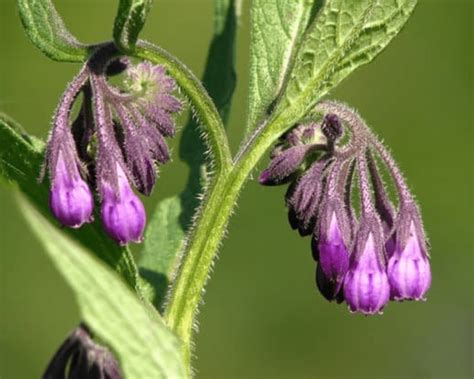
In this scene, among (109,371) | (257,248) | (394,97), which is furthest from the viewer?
(394,97)

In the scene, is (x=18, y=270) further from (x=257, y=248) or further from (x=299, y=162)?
(x=299, y=162)

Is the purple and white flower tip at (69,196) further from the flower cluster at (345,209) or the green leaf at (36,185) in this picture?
the flower cluster at (345,209)

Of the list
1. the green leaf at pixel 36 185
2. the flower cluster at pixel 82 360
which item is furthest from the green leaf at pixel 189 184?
the green leaf at pixel 36 185

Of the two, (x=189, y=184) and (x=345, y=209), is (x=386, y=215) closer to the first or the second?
(x=345, y=209)

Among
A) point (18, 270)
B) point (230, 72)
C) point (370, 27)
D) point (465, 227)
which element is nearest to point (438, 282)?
point (465, 227)

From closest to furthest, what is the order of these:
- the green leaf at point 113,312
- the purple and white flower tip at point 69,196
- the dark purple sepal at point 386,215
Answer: the green leaf at point 113,312 → the purple and white flower tip at point 69,196 → the dark purple sepal at point 386,215

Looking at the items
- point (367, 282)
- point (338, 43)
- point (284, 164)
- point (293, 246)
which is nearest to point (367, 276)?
point (367, 282)
